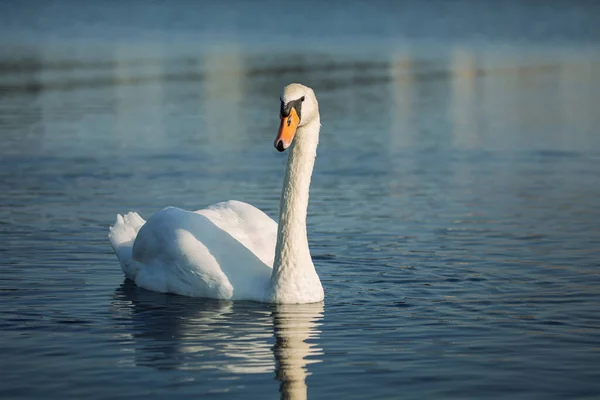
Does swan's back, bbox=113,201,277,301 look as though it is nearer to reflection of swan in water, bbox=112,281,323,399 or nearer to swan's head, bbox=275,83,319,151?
reflection of swan in water, bbox=112,281,323,399

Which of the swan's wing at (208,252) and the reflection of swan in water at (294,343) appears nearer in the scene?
the reflection of swan in water at (294,343)

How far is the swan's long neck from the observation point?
11.5 metres

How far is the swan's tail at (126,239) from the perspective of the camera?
12750 mm

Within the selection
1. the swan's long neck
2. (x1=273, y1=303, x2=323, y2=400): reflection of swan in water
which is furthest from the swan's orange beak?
(x1=273, y1=303, x2=323, y2=400): reflection of swan in water

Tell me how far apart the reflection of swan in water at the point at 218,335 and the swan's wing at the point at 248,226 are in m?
0.84

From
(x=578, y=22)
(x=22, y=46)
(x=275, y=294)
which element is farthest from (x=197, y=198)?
(x=578, y=22)

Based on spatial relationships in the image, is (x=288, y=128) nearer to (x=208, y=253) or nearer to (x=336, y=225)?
(x=208, y=253)

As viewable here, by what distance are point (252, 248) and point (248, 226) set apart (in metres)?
0.39

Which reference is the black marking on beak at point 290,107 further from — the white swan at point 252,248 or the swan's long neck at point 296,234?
the swan's long neck at point 296,234

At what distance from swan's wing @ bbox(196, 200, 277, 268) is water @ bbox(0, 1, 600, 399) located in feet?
2.53

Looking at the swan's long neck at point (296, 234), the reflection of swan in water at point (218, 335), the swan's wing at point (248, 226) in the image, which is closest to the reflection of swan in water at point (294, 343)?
the reflection of swan in water at point (218, 335)

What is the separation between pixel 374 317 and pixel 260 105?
21861 millimetres

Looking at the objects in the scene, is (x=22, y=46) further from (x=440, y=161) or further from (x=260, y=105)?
(x=440, y=161)

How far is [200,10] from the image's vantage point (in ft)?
270
